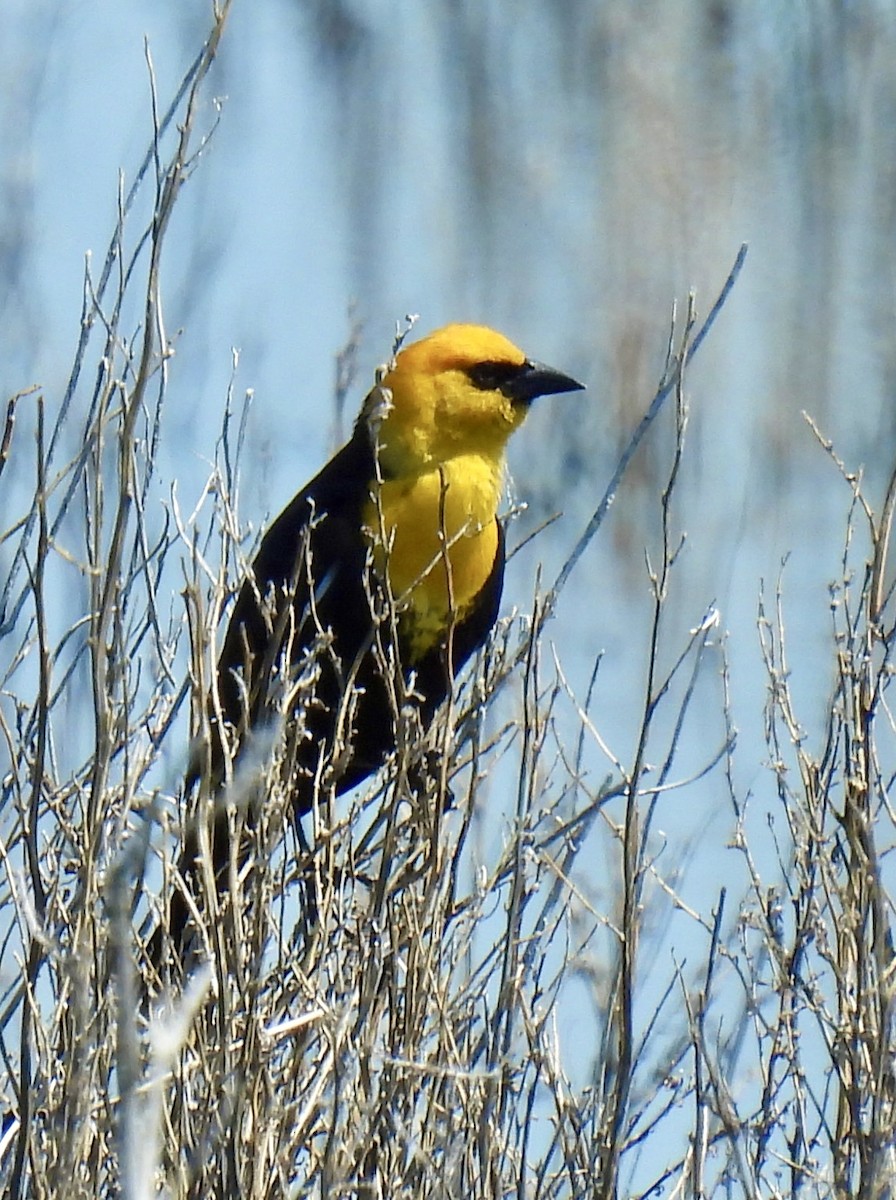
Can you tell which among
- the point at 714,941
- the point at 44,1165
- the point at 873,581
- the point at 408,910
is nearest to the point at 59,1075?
the point at 44,1165

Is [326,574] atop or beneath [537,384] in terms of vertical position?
beneath

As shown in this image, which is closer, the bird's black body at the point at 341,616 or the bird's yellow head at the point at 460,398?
the bird's black body at the point at 341,616

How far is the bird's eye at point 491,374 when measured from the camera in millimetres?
3582

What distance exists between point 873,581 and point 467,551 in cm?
116

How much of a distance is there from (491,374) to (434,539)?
458 millimetres

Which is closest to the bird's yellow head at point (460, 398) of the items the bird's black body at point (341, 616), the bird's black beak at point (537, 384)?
the bird's black beak at point (537, 384)

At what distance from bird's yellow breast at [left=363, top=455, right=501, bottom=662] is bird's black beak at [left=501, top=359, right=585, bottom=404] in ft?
0.62

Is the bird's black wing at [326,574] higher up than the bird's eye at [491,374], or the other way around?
the bird's eye at [491,374]

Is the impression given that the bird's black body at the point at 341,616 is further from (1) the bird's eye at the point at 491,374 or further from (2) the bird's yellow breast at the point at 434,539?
(1) the bird's eye at the point at 491,374

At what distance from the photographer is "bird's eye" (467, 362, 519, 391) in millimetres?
3582

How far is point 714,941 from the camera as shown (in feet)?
6.87

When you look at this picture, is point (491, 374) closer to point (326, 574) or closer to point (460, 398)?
point (460, 398)

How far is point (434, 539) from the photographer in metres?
3.35

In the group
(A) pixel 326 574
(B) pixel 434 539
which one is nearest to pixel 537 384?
(B) pixel 434 539
